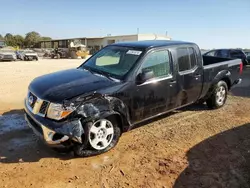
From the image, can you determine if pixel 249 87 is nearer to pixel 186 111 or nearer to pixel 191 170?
pixel 186 111

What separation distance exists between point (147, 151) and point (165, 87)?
1.34 m

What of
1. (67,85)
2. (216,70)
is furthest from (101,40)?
(67,85)

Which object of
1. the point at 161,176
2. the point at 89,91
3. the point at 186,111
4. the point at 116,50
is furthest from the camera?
the point at 186,111

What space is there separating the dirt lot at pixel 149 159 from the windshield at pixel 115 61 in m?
1.33

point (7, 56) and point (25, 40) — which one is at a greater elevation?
point (25, 40)

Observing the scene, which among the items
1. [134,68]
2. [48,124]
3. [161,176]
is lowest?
[161,176]

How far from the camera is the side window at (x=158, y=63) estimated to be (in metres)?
4.83

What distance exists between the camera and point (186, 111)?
6719 mm

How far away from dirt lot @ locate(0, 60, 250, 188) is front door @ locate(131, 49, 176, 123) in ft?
1.80

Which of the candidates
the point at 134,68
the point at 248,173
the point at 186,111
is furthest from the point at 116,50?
the point at 248,173

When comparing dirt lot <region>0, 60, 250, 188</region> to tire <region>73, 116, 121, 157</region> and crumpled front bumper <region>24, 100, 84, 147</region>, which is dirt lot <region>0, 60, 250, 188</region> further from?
crumpled front bumper <region>24, 100, 84, 147</region>

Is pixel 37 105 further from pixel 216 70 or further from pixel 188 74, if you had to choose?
pixel 216 70

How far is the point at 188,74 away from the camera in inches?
220

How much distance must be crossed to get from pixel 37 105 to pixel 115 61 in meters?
1.88
